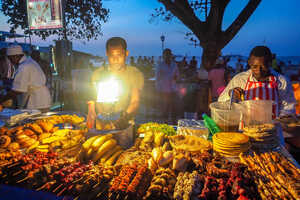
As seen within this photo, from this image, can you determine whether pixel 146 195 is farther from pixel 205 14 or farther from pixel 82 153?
pixel 205 14

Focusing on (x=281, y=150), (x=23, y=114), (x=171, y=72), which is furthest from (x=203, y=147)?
(x=171, y=72)

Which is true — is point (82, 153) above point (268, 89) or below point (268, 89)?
below

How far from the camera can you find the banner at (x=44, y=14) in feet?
21.3

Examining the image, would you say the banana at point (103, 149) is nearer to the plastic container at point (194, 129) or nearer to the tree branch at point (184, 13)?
the plastic container at point (194, 129)

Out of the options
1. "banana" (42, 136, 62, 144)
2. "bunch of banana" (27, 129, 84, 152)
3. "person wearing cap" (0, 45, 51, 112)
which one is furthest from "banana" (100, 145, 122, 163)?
"person wearing cap" (0, 45, 51, 112)

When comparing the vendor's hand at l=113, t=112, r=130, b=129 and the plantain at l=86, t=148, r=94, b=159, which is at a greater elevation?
the vendor's hand at l=113, t=112, r=130, b=129

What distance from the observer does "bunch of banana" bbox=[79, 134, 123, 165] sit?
205 cm

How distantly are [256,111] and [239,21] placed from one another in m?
7.33

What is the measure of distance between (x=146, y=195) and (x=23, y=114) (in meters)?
2.98

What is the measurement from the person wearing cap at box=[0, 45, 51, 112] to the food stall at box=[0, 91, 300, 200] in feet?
7.64

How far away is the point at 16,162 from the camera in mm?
1897

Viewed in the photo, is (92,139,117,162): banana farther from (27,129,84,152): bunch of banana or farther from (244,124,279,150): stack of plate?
(244,124,279,150): stack of plate

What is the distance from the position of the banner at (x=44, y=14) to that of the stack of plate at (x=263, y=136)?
21.4ft

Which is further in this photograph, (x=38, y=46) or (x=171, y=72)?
(x=38, y=46)
